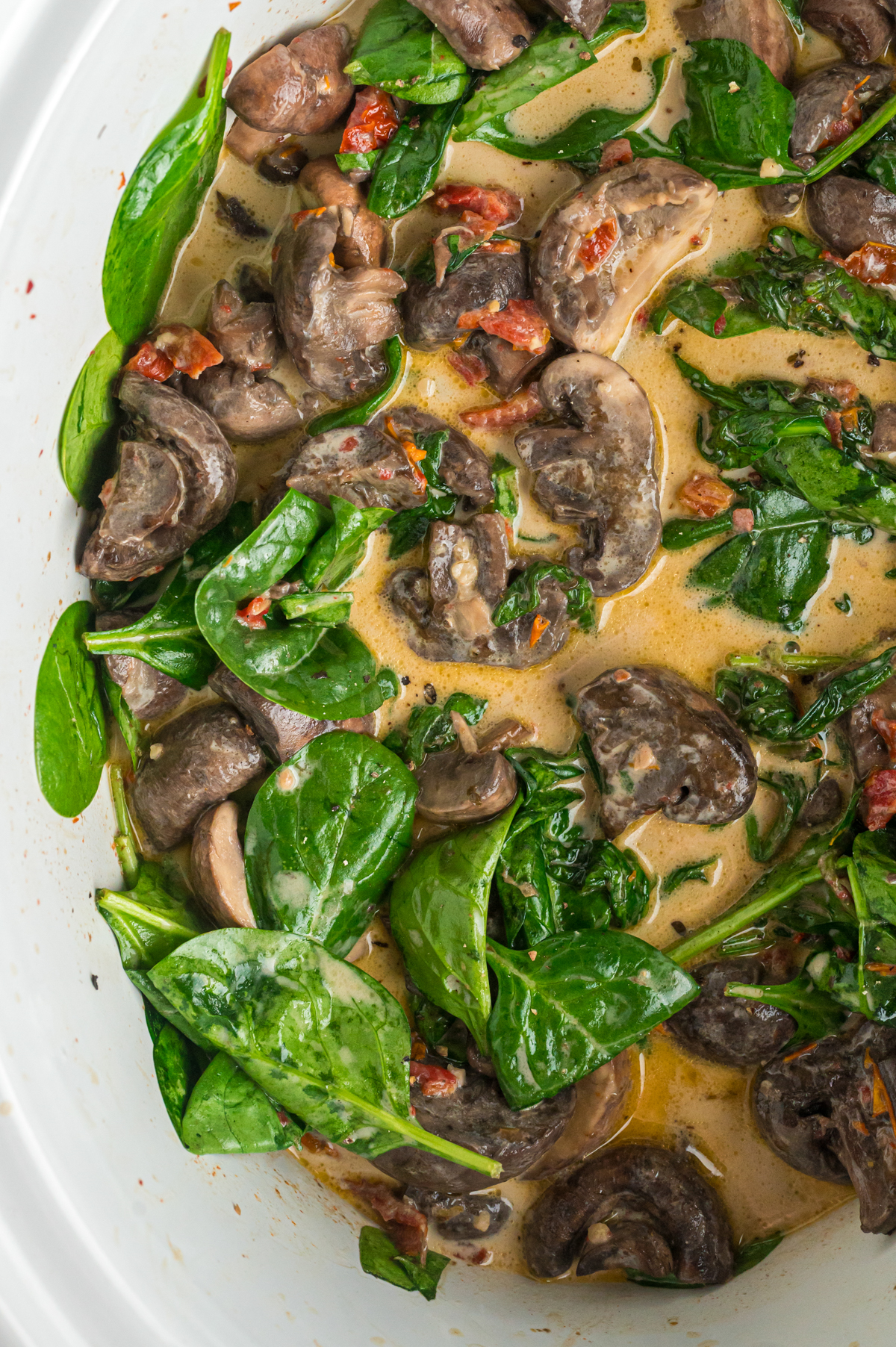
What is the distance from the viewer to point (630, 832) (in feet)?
9.29

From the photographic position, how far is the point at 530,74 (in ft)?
8.18

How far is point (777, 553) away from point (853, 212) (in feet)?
2.91

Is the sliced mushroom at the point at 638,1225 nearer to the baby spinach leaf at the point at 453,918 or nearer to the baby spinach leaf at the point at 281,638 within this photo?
the baby spinach leaf at the point at 453,918

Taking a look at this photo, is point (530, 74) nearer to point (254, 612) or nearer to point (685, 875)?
point (254, 612)

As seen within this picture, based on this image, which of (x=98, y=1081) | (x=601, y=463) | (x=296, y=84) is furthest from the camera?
(x=601, y=463)

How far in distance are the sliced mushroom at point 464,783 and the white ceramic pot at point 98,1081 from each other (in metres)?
0.83

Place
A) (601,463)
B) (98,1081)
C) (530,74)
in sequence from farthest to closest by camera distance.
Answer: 1. (601,463)
2. (530,74)
3. (98,1081)

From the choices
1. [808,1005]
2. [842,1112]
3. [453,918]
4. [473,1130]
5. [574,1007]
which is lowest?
[842,1112]

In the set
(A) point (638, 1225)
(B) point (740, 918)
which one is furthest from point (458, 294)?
(A) point (638, 1225)

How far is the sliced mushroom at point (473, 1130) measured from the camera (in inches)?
105

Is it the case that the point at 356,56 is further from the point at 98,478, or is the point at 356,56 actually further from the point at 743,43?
the point at 98,478

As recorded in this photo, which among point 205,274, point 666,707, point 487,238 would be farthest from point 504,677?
point 205,274

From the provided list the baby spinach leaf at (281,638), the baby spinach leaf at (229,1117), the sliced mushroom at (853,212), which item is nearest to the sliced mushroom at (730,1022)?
the baby spinach leaf at (229,1117)

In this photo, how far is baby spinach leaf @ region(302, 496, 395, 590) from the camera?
250 cm
